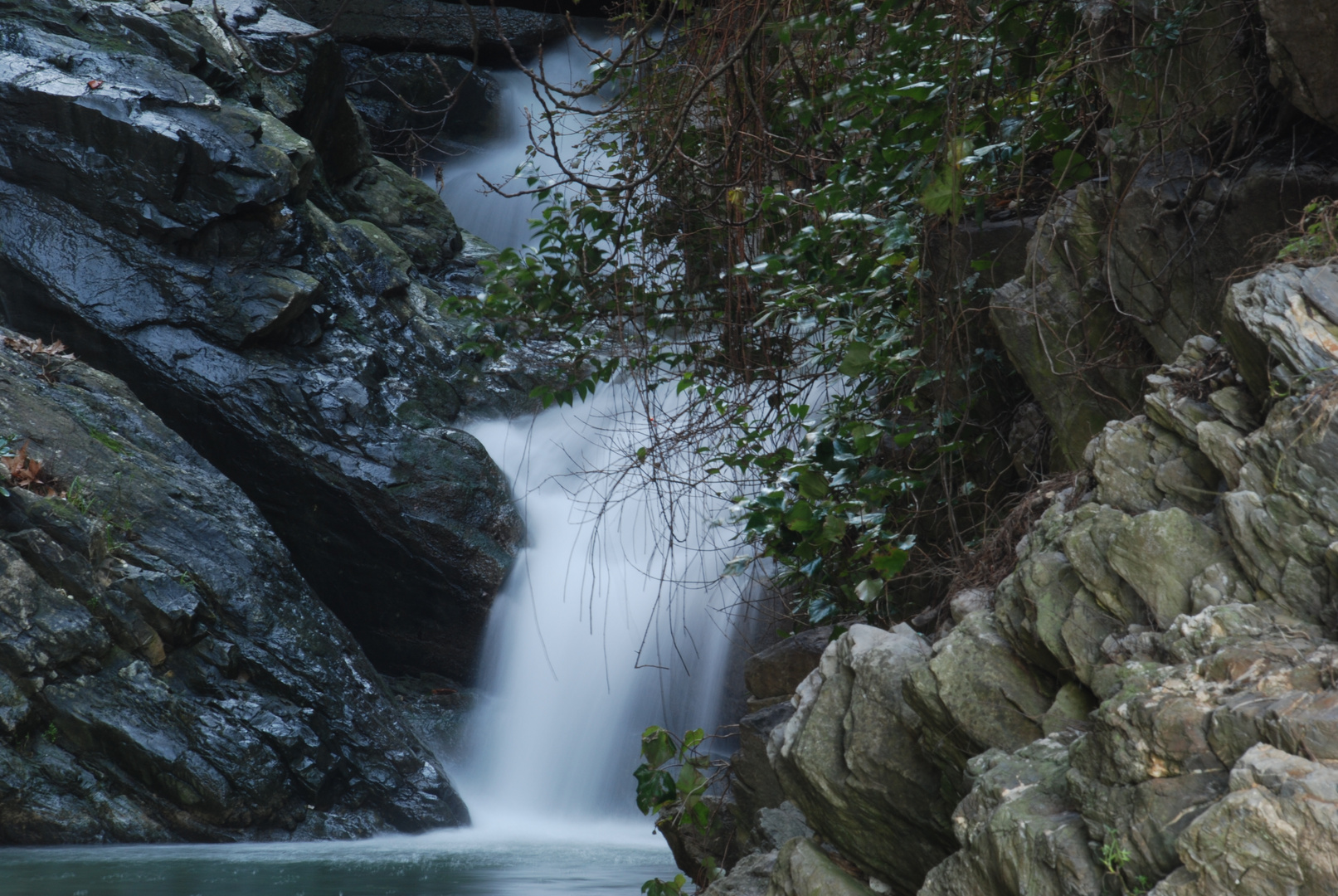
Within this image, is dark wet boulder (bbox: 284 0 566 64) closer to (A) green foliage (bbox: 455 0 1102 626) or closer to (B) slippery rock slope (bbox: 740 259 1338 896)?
(A) green foliage (bbox: 455 0 1102 626)

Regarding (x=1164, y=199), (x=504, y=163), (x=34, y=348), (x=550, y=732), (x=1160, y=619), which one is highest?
(x=504, y=163)

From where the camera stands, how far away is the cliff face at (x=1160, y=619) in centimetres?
149

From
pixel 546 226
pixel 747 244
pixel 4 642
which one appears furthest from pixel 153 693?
pixel 747 244

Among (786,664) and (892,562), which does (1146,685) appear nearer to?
(892,562)

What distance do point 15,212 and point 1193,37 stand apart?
8.47 meters

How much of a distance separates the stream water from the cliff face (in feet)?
9.86

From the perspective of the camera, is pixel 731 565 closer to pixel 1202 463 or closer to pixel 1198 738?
pixel 1202 463

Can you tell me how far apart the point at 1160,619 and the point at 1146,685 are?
0.24m

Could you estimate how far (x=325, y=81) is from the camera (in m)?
10.9

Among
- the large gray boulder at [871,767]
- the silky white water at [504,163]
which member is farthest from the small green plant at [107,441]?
the silky white water at [504,163]

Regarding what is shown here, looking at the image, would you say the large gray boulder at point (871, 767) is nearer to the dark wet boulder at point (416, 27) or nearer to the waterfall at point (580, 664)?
the waterfall at point (580, 664)

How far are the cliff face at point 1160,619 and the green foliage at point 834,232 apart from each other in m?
0.37

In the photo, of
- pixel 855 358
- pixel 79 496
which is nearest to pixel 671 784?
pixel 855 358

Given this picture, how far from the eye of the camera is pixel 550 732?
810cm
